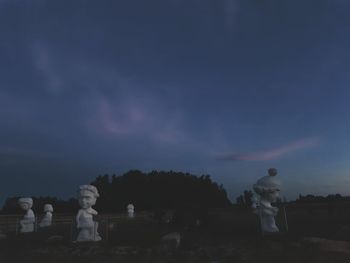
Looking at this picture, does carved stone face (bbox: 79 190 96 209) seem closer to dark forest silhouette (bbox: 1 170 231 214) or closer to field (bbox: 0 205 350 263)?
field (bbox: 0 205 350 263)

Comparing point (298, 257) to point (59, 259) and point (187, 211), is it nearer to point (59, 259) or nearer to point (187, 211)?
point (59, 259)

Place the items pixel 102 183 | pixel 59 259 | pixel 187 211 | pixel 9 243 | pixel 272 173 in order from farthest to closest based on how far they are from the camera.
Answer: pixel 102 183, pixel 187 211, pixel 9 243, pixel 272 173, pixel 59 259

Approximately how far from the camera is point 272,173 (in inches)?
700

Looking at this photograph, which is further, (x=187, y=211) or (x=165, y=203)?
(x=165, y=203)

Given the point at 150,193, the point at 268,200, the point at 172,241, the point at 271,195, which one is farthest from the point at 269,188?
the point at 150,193

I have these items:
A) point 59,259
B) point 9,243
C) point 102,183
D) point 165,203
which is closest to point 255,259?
point 59,259

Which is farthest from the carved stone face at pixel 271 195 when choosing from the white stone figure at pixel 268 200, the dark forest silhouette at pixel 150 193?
the dark forest silhouette at pixel 150 193

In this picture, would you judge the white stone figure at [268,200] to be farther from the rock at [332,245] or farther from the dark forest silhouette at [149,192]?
the dark forest silhouette at [149,192]

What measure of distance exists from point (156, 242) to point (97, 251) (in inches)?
93.7

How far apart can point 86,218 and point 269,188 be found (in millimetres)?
8188

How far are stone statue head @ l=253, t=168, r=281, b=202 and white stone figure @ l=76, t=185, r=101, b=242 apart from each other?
7.42 meters

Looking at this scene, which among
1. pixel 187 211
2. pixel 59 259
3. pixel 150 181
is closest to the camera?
pixel 59 259

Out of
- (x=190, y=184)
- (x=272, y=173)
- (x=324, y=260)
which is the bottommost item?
(x=324, y=260)

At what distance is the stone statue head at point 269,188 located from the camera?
677 inches
